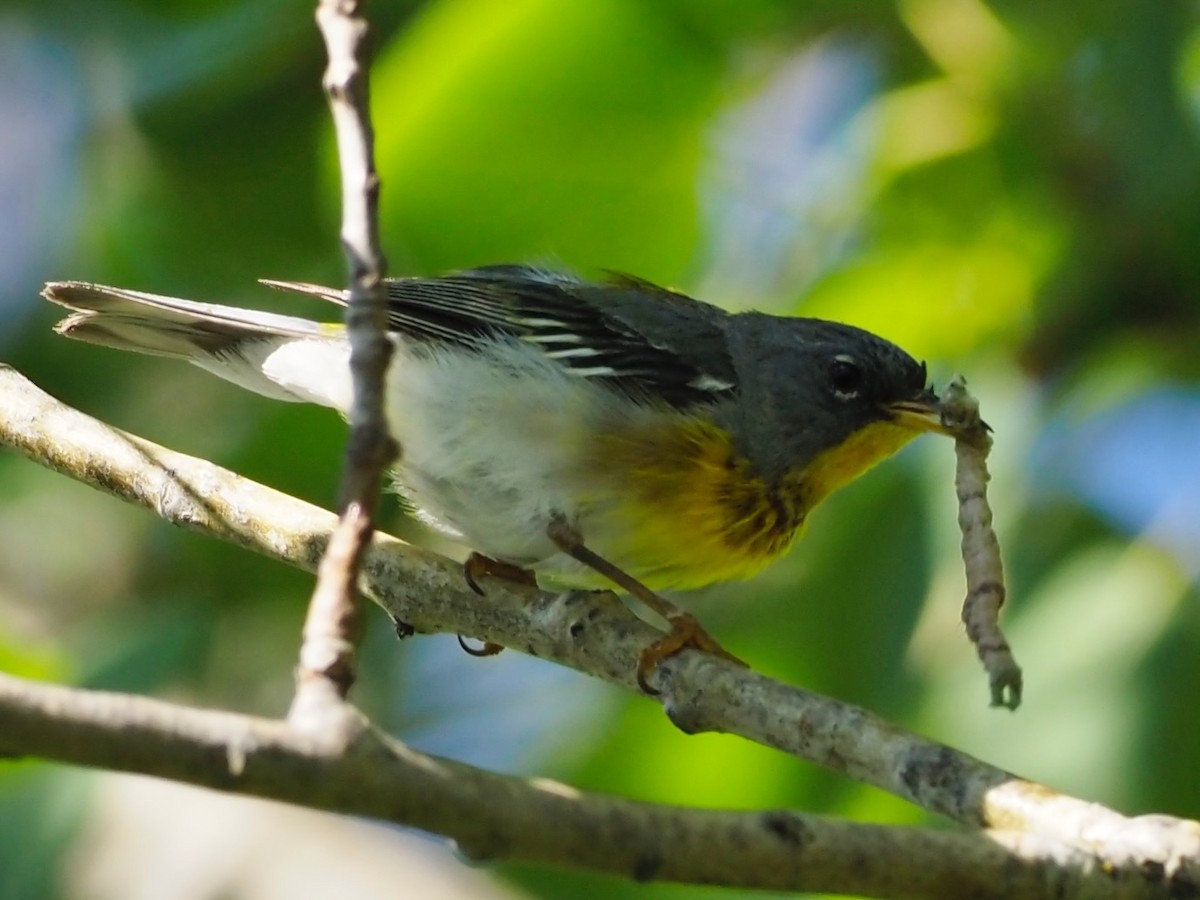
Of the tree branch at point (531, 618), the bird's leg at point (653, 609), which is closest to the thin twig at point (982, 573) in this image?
the tree branch at point (531, 618)

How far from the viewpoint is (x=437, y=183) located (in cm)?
518

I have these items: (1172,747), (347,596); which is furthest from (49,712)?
(1172,747)

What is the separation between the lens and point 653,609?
4.09 m

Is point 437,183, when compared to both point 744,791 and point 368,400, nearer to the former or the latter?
point 744,791

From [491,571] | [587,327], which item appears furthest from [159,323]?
[491,571]

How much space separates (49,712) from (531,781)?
1.77 ft

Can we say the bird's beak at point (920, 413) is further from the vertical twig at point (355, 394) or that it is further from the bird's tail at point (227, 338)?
the vertical twig at point (355, 394)

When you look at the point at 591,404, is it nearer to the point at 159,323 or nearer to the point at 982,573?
the point at 159,323

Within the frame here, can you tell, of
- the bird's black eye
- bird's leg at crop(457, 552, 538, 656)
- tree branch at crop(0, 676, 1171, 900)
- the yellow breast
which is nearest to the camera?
tree branch at crop(0, 676, 1171, 900)

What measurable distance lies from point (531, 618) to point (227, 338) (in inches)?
68.5

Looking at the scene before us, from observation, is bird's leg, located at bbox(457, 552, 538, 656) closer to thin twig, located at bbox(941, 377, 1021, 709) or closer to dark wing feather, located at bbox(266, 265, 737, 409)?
dark wing feather, located at bbox(266, 265, 737, 409)

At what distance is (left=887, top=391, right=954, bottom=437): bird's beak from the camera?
453cm

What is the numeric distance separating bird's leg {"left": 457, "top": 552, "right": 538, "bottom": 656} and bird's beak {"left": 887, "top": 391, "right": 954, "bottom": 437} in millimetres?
1165

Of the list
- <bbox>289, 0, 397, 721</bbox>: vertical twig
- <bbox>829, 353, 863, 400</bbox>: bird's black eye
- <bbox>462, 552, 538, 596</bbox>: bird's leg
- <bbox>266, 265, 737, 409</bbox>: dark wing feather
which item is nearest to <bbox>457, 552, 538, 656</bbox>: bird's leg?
<bbox>462, 552, 538, 596</bbox>: bird's leg
